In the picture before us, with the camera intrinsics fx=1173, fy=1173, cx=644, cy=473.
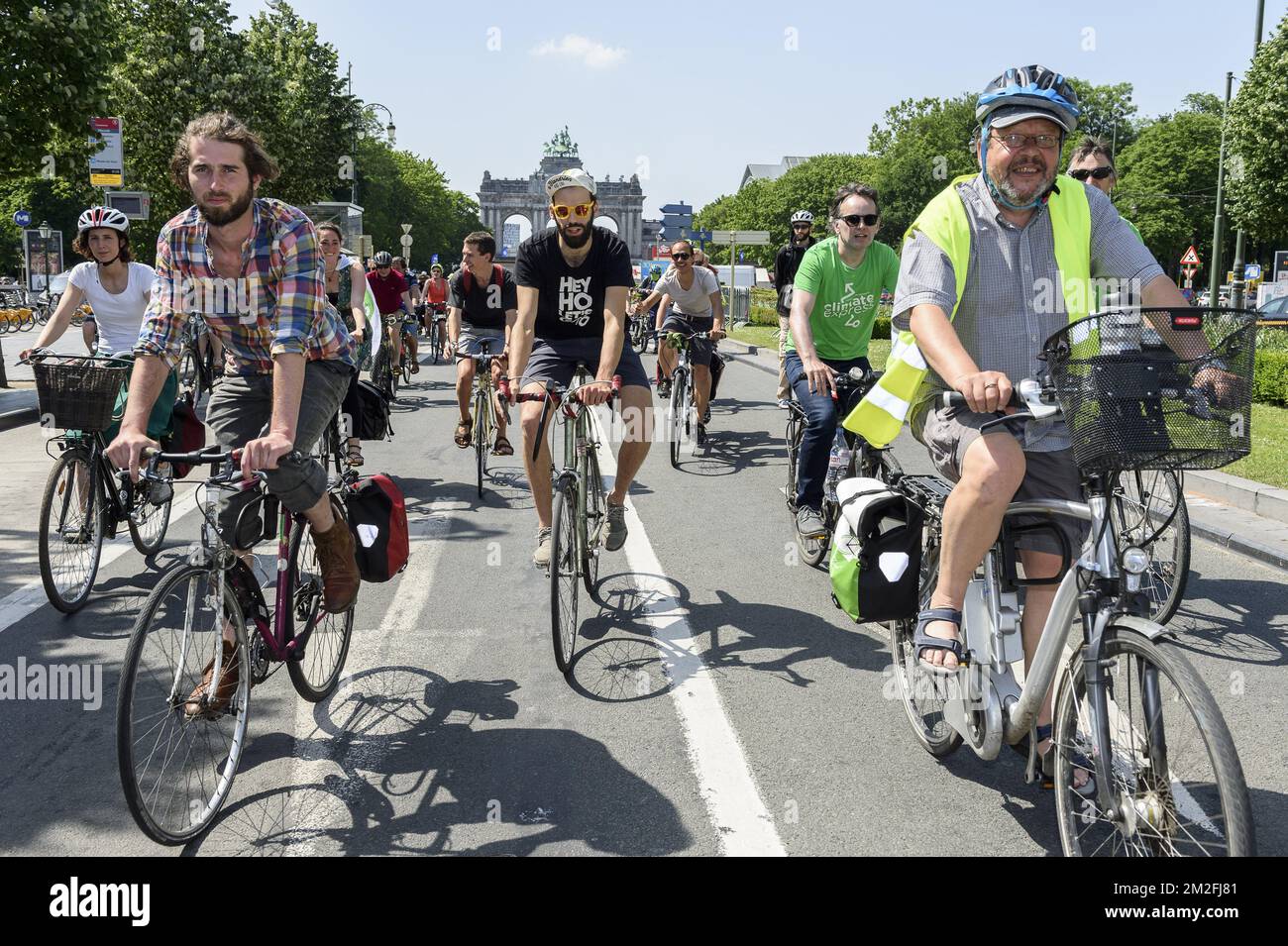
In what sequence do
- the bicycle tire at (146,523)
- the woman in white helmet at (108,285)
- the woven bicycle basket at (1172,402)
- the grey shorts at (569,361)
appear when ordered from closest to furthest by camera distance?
the woven bicycle basket at (1172,402) → the grey shorts at (569,361) → the bicycle tire at (146,523) → the woman in white helmet at (108,285)

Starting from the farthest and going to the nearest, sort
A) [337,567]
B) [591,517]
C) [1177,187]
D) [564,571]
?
[1177,187] → [591,517] → [564,571] → [337,567]

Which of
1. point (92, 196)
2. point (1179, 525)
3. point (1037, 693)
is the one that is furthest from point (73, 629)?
point (92, 196)

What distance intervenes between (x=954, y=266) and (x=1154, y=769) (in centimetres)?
148

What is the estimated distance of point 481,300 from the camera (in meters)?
10.3

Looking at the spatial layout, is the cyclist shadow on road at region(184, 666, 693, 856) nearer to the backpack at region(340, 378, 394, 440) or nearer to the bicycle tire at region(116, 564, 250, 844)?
the bicycle tire at region(116, 564, 250, 844)

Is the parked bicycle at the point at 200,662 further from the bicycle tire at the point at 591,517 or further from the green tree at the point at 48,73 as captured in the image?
the green tree at the point at 48,73

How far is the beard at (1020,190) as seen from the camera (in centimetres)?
329

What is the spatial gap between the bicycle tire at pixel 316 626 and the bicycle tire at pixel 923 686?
6.76ft

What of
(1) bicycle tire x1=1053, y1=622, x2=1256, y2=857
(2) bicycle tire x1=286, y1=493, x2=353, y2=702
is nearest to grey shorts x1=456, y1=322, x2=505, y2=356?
(2) bicycle tire x1=286, y1=493, x2=353, y2=702

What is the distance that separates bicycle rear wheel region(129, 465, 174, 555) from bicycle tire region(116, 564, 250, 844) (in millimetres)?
2974

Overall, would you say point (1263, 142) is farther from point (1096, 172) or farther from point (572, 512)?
point (572, 512)

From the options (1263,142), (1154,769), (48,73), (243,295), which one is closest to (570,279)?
(243,295)

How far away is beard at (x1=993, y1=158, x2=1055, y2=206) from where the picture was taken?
329 centimetres
